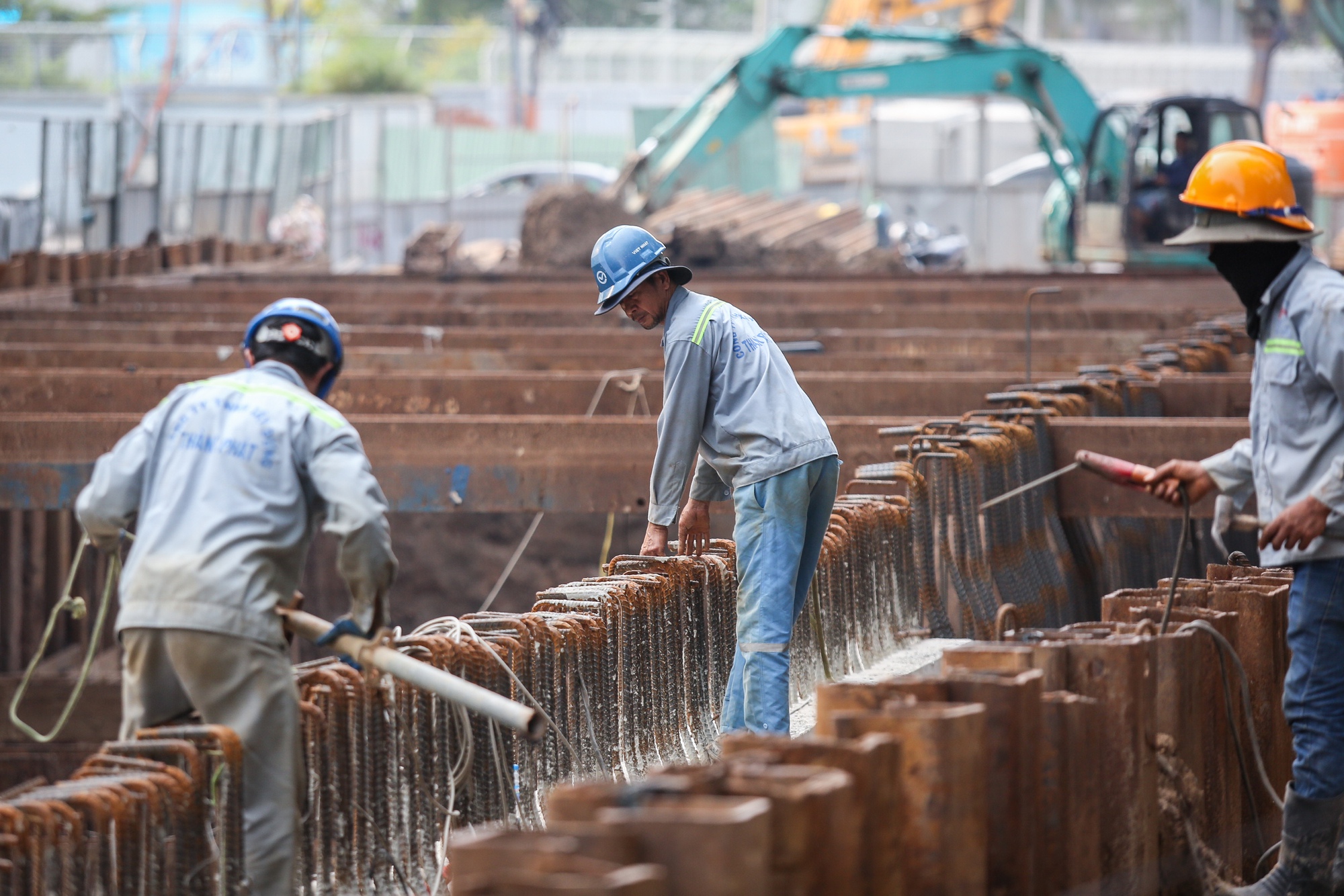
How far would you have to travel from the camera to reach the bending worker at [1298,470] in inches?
183

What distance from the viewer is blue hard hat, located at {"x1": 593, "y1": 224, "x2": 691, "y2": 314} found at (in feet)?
18.9

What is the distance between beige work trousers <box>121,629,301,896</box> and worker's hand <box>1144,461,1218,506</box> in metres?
2.65

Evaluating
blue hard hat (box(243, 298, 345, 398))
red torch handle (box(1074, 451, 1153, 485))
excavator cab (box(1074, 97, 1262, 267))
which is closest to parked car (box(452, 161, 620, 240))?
excavator cab (box(1074, 97, 1262, 267))

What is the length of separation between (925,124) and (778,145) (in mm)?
3671

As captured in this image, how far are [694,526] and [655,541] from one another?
230mm

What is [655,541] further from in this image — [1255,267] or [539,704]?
[1255,267]

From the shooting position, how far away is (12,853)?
394cm

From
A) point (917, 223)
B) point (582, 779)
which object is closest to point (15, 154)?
point (917, 223)

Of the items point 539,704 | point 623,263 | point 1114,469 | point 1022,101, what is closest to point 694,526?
point 539,704

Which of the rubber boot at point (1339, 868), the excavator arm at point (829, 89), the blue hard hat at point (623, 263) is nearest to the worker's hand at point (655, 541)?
the blue hard hat at point (623, 263)

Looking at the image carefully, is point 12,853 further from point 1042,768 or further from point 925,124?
point 925,124

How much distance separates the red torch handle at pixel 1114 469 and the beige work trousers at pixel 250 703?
247 cm

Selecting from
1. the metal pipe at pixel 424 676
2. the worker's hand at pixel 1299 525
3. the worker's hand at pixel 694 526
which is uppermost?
the worker's hand at pixel 1299 525

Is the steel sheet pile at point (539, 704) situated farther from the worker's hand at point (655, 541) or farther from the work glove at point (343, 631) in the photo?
the work glove at point (343, 631)
